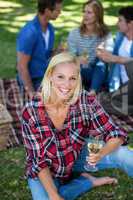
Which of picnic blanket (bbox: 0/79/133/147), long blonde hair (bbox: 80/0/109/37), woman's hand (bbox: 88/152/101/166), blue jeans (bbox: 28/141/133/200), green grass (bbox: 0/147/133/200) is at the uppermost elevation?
long blonde hair (bbox: 80/0/109/37)

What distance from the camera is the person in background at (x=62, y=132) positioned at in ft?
9.53

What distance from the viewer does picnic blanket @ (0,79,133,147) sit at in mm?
4426

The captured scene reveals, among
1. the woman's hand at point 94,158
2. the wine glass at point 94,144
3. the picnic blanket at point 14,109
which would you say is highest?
the wine glass at point 94,144

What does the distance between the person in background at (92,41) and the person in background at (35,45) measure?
421 millimetres

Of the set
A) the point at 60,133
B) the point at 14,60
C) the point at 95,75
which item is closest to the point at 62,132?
the point at 60,133

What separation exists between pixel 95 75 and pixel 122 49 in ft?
1.34

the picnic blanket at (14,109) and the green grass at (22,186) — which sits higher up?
the picnic blanket at (14,109)

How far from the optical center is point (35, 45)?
15.4ft

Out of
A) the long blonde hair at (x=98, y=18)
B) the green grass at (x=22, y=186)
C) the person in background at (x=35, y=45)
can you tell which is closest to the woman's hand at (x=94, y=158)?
the green grass at (x=22, y=186)

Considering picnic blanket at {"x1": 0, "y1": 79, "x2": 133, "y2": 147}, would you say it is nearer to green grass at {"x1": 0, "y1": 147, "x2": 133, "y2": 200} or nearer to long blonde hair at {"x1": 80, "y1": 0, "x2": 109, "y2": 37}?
green grass at {"x1": 0, "y1": 147, "x2": 133, "y2": 200}

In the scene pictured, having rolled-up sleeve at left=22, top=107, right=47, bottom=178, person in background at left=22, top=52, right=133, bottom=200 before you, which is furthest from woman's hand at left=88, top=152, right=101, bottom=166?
rolled-up sleeve at left=22, top=107, right=47, bottom=178

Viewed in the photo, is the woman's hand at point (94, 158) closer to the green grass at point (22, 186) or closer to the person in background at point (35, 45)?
the green grass at point (22, 186)

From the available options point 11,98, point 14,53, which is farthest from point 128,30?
point 14,53

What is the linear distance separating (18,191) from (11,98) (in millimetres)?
1735
